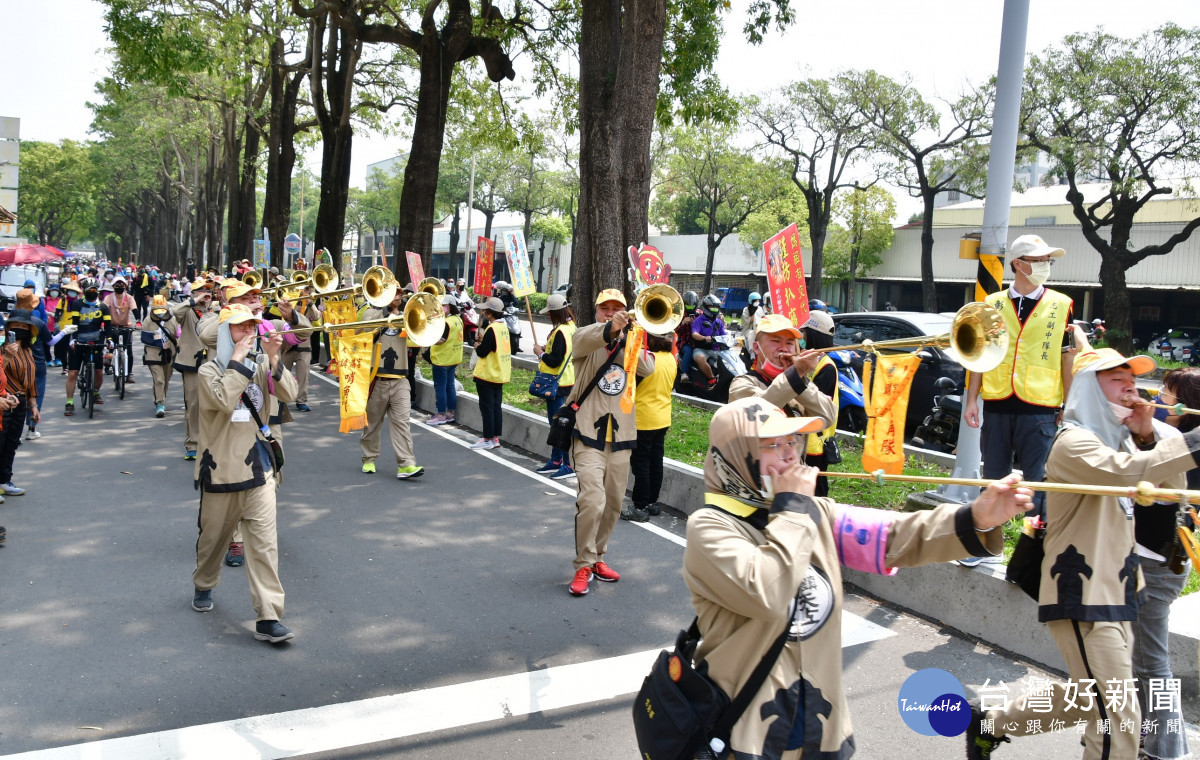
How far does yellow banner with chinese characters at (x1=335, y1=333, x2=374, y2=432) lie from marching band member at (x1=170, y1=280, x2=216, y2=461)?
272 cm

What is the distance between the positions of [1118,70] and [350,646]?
2685 centimetres

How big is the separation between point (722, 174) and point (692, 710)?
4122 cm

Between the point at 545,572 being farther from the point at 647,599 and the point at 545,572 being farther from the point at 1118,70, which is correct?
the point at 1118,70

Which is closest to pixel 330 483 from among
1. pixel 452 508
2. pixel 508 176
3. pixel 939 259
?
pixel 452 508

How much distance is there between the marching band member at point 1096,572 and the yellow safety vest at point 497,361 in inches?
289

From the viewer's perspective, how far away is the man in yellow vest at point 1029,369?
5.34 m

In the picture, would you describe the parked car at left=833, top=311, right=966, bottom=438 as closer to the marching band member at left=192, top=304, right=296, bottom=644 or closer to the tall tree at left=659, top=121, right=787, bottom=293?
the marching band member at left=192, top=304, right=296, bottom=644

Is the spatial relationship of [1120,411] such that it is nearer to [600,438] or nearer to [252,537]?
[600,438]

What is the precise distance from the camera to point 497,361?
10.2 meters

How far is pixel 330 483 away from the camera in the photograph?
875 cm

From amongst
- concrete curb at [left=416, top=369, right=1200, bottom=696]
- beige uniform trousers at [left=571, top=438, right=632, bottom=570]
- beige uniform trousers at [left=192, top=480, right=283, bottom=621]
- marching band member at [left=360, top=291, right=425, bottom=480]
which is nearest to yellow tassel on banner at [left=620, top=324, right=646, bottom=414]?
beige uniform trousers at [left=571, top=438, right=632, bottom=570]

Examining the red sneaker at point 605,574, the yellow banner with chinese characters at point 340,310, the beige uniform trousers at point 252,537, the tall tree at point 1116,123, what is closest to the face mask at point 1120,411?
the red sneaker at point 605,574

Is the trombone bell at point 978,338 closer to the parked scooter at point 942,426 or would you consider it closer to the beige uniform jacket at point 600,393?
the beige uniform jacket at point 600,393

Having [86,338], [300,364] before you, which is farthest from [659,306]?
[86,338]
